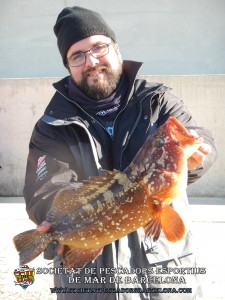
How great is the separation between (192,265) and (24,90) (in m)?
7.33

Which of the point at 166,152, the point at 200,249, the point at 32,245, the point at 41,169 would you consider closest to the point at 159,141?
the point at 166,152

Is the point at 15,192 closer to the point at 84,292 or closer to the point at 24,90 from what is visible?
the point at 24,90

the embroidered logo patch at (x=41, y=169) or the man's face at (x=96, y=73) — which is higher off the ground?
the man's face at (x=96, y=73)

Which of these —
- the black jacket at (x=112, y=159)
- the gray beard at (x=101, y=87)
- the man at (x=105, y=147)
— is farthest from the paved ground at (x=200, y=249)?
the gray beard at (x=101, y=87)

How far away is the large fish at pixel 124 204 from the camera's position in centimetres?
222

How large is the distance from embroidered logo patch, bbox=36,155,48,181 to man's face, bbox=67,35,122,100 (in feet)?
1.76

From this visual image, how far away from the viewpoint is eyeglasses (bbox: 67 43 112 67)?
273 cm

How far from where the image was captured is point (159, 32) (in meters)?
10.2

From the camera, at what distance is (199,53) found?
10.1 metres

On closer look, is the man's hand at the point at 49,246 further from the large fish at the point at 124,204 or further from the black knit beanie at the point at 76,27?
the black knit beanie at the point at 76,27

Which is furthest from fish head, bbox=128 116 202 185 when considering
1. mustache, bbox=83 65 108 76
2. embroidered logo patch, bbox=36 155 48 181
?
mustache, bbox=83 65 108 76

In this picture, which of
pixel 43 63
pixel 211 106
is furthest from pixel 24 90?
pixel 211 106

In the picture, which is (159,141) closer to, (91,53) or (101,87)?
(101,87)

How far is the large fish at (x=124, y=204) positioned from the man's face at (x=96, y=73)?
63 cm
